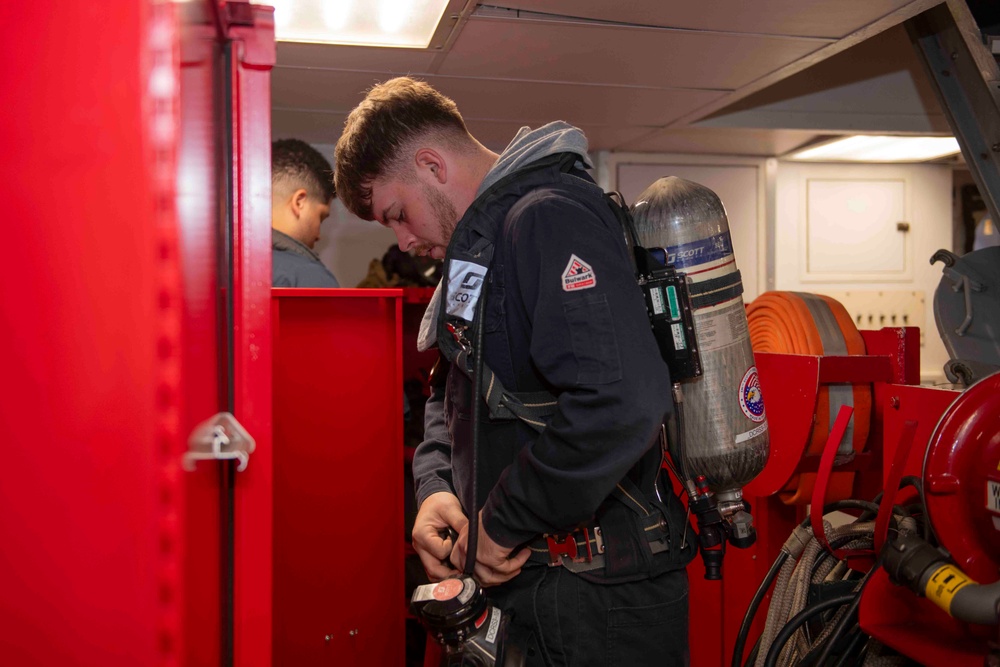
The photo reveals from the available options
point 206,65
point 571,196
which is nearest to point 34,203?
point 206,65

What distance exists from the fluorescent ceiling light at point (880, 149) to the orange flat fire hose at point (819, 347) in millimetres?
1970

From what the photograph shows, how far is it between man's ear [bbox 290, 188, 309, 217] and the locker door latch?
2634mm

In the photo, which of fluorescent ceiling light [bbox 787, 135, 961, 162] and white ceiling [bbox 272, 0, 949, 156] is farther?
fluorescent ceiling light [bbox 787, 135, 961, 162]

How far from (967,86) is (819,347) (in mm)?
1243

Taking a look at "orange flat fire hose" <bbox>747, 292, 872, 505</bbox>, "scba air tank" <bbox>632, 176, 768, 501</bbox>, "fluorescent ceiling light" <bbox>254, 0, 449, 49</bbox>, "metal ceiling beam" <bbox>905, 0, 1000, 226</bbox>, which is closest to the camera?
"scba air tank" <bbox>632, 176, 768, 501</bbox>

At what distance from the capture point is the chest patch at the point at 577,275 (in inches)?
54.2

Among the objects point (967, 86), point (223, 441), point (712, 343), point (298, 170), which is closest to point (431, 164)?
point (712, 343)

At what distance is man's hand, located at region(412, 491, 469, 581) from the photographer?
171cm

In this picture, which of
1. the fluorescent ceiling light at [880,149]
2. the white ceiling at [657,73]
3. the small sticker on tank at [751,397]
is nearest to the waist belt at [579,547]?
the small sticker on tank at [751,397]

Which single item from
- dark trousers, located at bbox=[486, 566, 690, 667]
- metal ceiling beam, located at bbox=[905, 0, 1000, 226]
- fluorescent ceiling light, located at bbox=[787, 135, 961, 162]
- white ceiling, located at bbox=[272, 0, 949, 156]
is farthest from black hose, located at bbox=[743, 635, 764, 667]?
fluorescent ceiling light, located at bbox=[787, 135, 961, 162]

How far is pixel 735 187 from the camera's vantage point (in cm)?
523

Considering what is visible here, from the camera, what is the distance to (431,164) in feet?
5.90

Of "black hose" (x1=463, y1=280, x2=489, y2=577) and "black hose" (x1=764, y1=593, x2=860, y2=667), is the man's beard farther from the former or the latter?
"black hose" (x1=764, y1=593, x2=860, y2=667)

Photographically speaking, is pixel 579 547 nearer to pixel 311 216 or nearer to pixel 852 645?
pixel 852 645
